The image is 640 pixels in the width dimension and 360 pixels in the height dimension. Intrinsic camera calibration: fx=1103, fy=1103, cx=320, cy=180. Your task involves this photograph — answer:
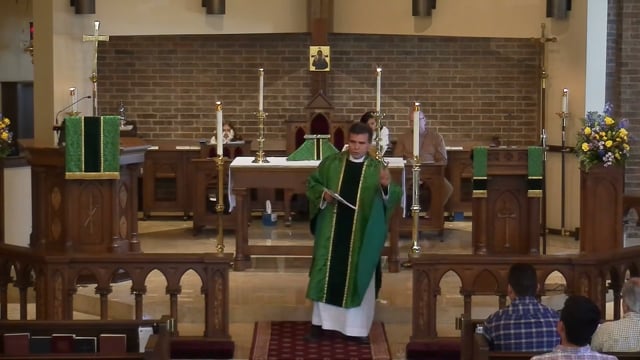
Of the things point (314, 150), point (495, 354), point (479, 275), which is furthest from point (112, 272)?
point (495, 354)

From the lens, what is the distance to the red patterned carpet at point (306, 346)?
8336 millimetres

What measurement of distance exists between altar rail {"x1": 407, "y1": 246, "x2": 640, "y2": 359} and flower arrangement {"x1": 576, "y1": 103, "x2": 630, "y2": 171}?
1901 millimetres

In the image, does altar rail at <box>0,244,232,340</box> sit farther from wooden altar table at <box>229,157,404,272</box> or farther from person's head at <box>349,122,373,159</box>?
wooden altar table at <box>229,157,404,272</box>

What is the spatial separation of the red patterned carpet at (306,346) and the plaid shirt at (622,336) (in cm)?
265

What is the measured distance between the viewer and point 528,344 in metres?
6.15

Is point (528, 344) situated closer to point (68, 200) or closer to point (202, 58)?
point (68, 200)

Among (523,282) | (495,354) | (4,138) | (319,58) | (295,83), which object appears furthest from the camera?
(295,83)

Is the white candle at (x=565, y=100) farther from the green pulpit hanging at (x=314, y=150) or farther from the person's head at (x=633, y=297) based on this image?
the person's head at (x=633, y=297)

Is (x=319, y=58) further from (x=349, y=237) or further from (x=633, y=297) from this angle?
(x=633, y=297)

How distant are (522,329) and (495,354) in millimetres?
513

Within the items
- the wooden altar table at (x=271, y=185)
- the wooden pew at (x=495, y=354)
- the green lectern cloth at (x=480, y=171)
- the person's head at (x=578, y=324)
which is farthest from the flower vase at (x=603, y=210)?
the person's head at (x=578, y=324)

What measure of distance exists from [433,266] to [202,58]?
327 inches

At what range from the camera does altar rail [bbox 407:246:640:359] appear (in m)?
8.27

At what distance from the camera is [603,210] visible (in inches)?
409
